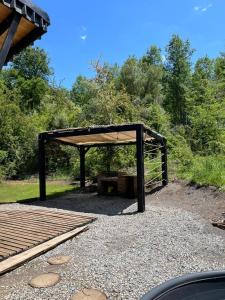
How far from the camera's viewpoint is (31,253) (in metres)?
4.13

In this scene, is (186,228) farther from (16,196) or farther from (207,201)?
(16,196)

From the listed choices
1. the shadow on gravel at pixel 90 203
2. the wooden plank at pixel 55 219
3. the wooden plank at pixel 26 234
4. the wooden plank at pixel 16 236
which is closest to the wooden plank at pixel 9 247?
the wooden plank at pixel 16 236

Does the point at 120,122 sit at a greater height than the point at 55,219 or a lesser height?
greater

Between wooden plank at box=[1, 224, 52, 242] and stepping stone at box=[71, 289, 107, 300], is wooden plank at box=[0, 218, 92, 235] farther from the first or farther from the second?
stepping stone at box=[71, 289, 107, 300]

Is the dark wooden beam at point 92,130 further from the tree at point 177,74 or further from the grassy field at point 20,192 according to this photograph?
the tree at point 177,74

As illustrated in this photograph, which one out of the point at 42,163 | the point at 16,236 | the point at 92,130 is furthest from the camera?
the point at 42,163

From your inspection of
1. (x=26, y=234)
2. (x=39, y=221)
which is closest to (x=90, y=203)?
(x=39, y=221)

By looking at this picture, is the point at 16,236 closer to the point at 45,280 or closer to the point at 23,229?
the point at 23,229

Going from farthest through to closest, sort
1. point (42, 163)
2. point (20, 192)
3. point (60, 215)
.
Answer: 1. point (20, 192)
2. point (42, 163)
3. point (60, 215)

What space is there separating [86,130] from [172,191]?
3.36m

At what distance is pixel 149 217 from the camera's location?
6.34m

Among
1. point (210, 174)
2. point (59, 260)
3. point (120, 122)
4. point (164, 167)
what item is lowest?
point (59, 260)

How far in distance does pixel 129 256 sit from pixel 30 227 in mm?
2140

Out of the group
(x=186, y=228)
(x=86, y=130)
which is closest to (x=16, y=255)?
(x=186, y=228)
